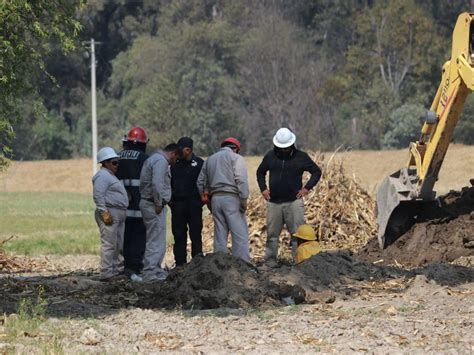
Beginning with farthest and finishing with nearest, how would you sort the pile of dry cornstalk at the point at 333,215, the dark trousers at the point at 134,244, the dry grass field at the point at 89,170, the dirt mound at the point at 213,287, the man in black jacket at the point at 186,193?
the dry grass field at the point at 89,170
the pile of dry cornstalk at the point at 333,215
the man in black jacket at the point at 186,193
the dark trousers at the point at 134,244
the dirt mound at the point at 213,287

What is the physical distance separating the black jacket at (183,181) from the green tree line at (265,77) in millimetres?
45145

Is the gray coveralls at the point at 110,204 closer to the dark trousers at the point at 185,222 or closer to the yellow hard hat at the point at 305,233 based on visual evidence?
the dark trousers at the point at 185,222

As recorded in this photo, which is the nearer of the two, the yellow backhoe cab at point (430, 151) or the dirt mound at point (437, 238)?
the yellow backhoe cab at point (430, 151)

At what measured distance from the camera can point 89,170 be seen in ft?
215

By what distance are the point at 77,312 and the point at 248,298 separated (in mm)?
1988

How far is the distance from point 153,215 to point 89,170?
49.5 metres

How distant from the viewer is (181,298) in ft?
47.5

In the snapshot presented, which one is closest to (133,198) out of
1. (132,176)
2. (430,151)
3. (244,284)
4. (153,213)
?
(132,176)

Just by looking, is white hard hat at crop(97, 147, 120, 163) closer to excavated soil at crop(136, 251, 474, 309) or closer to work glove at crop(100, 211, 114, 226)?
work glove at crop(100, 211, 114, 226)

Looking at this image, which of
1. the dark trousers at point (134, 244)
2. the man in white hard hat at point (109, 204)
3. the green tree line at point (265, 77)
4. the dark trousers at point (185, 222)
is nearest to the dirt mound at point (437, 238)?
the dark trousers at point (185, 222)

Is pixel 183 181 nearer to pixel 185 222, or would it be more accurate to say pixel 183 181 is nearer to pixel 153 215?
pixel 185 222

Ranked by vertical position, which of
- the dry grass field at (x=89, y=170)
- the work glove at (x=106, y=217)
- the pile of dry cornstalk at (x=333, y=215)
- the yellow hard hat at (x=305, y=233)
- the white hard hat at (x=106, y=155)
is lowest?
the dry grass field at (x=89, y=170)

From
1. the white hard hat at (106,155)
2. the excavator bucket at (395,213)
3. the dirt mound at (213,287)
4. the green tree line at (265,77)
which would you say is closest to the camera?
the dirt mound at (213,287)

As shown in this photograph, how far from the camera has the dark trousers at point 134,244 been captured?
17.1 metres
